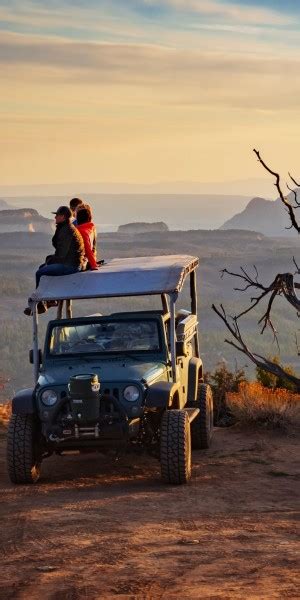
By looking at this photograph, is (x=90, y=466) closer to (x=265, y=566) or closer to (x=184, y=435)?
(x=184, y=435)

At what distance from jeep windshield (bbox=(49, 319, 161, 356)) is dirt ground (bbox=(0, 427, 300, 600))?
1.39 metres

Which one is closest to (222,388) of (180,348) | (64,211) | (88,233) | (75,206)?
(75,206)

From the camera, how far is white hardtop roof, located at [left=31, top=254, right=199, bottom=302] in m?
11.8

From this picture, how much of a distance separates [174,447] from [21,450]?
161cm

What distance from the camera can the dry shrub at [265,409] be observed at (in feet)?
52.9

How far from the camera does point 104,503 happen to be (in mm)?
10172

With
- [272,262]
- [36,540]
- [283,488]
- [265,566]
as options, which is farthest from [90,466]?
[272,262]

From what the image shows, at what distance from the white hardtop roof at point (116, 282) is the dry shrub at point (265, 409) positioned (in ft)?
13.8

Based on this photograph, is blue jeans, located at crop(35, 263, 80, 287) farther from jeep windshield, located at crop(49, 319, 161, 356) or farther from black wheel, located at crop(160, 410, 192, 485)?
black wheel, located at crop(160, 410, 192, 485)

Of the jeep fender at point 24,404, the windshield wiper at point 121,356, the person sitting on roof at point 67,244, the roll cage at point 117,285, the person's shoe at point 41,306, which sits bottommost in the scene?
the jeep fender at point 24,404

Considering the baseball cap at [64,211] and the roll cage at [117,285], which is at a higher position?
the baseball cap at [64,211]

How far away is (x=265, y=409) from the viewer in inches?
639

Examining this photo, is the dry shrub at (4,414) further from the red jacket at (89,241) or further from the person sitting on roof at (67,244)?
the person sitting on roof at (67,244)

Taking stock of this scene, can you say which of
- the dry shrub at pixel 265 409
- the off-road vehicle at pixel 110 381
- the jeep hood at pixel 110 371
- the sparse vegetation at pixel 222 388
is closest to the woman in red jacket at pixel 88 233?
the off-road vehicle at pixel 110 381
